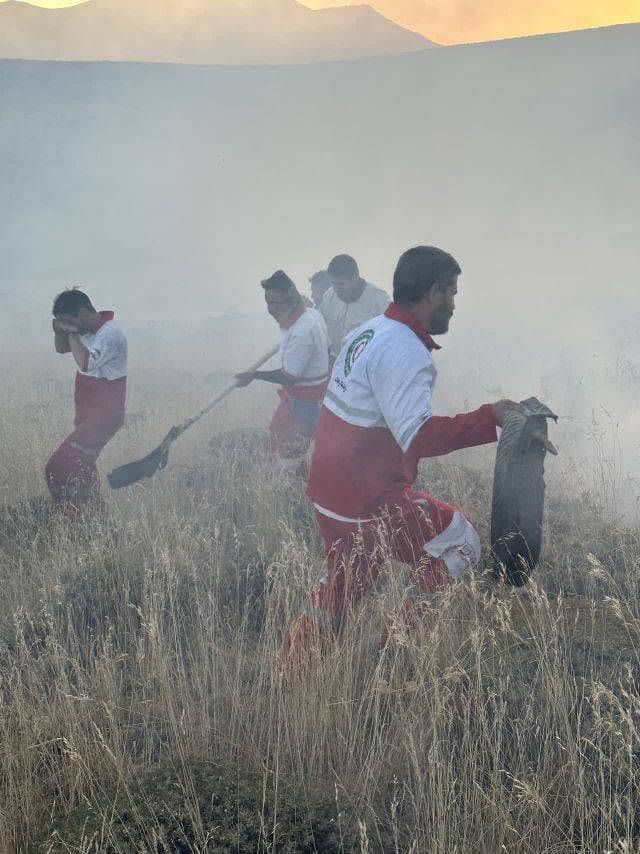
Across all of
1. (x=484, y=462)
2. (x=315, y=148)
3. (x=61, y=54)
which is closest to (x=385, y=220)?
(x=315, y=148)

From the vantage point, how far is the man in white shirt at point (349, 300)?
8227 millimetres

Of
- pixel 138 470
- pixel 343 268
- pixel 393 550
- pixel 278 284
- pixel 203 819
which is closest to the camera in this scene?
pixel 203 819

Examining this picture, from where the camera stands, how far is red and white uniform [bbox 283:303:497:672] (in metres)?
3.27

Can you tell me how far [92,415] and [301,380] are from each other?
6.13 ft

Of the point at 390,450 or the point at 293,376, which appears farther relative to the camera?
the point at 293,376

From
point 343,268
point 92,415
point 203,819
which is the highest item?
point 343,268

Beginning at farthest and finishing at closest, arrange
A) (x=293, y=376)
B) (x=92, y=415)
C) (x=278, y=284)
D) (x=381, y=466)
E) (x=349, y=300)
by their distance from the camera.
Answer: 1. (x=349, y=300)
2. (x=293, y=376)
3. (x=278, y=284)
4. (x=92, y=415)
5. (x=381, y=466)

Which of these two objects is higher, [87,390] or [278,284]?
[278,284]

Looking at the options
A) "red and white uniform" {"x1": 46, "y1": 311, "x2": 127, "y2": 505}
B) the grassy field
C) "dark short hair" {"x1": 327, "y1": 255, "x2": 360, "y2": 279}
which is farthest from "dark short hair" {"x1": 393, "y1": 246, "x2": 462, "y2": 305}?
"dark short hair" {"x1": 327, "y1": 255, "x2": 360, "y2": 279}

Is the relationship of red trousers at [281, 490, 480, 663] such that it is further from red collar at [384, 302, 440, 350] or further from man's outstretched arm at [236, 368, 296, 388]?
man's outstretched arm at [236, 368, 296, 388]

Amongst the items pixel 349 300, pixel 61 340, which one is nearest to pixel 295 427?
pixel 349 300

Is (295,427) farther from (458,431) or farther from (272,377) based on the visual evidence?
(458,431)

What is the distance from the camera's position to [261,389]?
46.0ft

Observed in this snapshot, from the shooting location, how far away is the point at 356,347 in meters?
3.58
